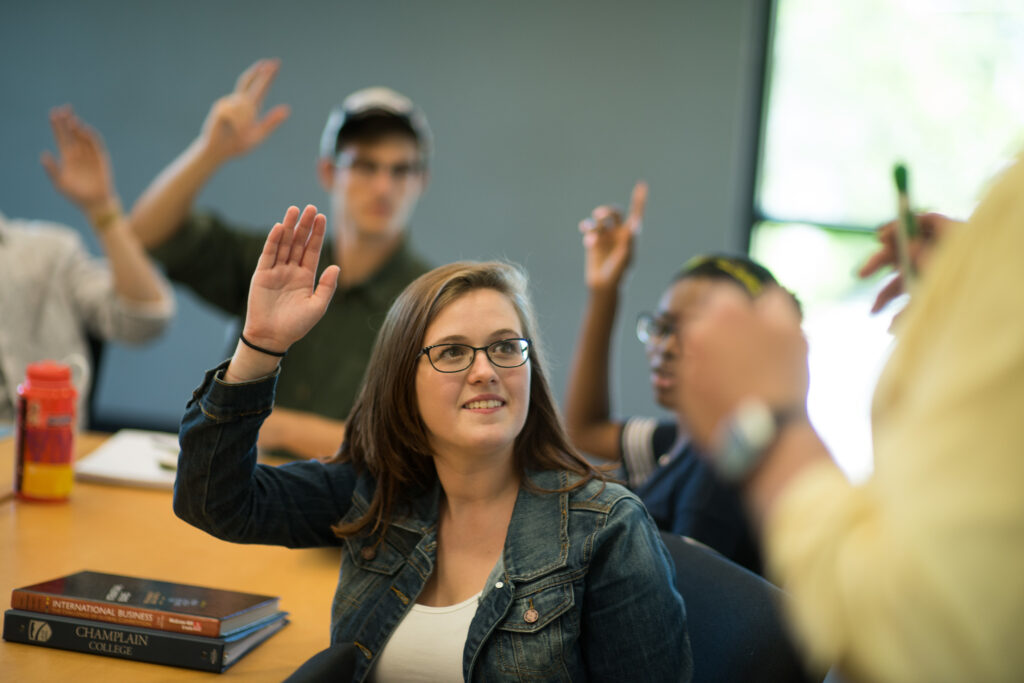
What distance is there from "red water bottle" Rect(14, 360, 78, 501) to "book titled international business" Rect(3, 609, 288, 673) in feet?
1.89

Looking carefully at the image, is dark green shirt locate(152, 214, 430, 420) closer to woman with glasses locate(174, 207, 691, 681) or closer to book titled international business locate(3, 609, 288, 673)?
woman with glasses locate(174, 207, 691, 681)

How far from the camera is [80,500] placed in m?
1.88

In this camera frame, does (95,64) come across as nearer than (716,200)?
No

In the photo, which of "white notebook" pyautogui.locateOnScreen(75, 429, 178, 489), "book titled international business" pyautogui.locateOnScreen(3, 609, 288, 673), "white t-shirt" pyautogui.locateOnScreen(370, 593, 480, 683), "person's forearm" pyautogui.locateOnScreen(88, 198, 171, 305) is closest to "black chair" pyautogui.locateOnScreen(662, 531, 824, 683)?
"white t-shirt" pyautogui.locateOnScreen(370, 593, 480, 683)

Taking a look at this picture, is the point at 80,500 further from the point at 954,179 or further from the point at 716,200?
the point at 954,179

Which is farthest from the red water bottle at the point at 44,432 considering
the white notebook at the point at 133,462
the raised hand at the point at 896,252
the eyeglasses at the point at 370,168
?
the raised hand at the point at 896,252

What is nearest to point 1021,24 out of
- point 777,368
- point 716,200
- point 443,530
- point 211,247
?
point 716,200

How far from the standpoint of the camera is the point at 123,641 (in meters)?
1.28

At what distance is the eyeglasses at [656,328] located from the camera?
210 centimetres

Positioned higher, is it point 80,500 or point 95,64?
point 95,64

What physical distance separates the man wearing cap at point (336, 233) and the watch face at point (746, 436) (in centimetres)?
175

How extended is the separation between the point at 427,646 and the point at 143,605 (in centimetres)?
40

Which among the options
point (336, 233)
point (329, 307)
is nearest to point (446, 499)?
point (329, 307)

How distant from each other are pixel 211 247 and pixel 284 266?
147cm
